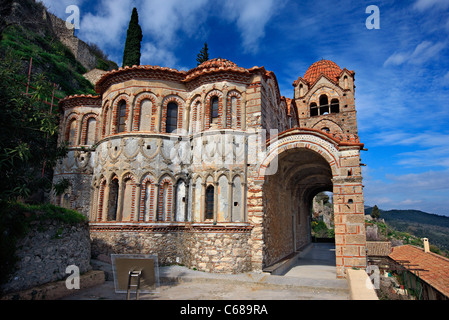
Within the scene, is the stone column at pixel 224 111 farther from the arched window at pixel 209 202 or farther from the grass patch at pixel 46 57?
the grass patch at pixel 46 57

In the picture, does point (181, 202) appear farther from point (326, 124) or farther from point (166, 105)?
point (326, 124)

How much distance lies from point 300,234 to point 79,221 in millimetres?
17196

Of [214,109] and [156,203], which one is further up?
[214,109]

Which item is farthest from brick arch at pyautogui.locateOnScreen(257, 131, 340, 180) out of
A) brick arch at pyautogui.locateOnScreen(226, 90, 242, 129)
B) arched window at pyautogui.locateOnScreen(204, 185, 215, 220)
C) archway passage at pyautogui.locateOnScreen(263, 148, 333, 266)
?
arched window at pyautogui.locateOnScreen(204, 185, 215, 220)

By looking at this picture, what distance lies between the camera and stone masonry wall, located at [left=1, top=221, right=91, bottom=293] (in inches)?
318

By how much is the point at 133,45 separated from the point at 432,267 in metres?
30.9

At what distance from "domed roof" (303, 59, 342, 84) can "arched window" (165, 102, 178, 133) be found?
61.3 ft

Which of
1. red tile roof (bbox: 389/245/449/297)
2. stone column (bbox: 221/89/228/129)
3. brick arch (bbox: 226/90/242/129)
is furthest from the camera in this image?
red tile roof (bbox: 389/245/449/297)

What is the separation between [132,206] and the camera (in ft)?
44.4

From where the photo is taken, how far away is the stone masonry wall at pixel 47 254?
8.07 meters

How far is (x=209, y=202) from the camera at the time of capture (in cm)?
1329

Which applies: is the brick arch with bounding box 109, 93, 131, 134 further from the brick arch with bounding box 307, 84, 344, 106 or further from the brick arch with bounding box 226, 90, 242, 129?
the brick arch with bounding box 307, 84, 344, 106

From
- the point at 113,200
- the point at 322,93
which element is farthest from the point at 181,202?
the point at 322,93
